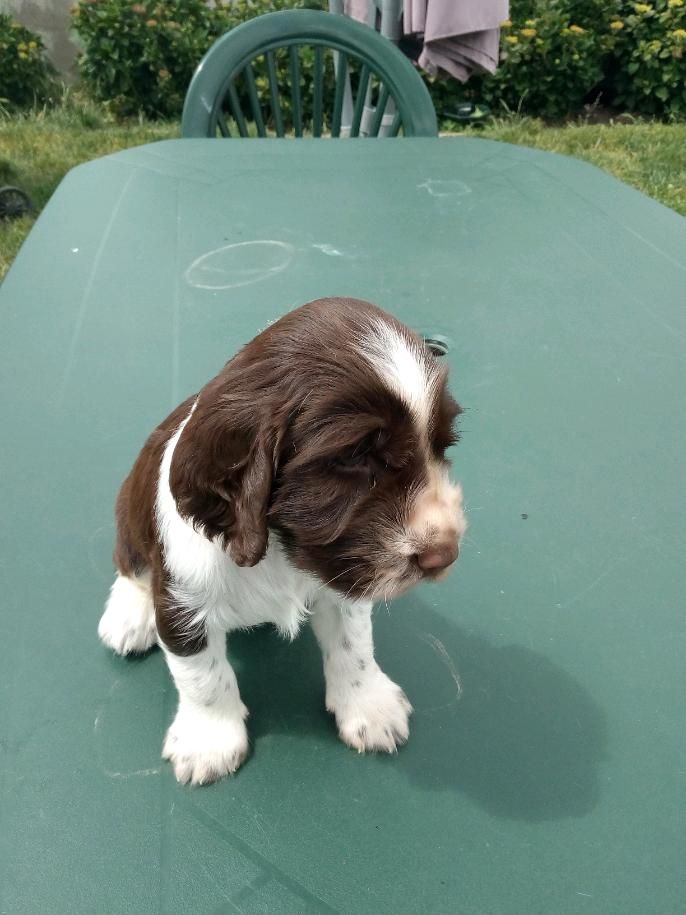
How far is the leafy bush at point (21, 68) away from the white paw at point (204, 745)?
8634 mm

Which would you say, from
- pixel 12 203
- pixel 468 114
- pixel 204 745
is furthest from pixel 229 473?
pixel 468 114

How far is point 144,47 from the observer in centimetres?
821

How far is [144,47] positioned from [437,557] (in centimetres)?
844

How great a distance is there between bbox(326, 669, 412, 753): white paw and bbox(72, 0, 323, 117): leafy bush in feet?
26.0

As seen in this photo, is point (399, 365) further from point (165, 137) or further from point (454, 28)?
point (165, 137)

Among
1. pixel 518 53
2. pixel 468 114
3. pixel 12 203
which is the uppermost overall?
pixel 518 53

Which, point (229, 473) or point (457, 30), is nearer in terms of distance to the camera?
point (229, 473)

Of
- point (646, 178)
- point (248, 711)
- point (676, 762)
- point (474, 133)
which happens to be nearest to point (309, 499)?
point (248, 711)

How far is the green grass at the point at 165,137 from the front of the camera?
21.6ft

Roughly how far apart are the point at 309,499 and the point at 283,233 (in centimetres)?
232

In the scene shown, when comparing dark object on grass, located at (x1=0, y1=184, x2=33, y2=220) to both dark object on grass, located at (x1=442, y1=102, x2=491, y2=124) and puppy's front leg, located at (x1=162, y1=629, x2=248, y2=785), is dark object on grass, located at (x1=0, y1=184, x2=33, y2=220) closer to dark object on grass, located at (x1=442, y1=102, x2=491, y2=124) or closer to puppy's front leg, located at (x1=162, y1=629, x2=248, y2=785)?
dark object on grass, located at (x1=442, y1=102, x2=491, y2=124)

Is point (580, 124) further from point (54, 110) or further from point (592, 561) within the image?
point (592, 561)

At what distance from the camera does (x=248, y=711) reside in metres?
1.73

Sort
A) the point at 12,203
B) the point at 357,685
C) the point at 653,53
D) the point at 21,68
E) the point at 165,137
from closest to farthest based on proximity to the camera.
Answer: the point at 357,685 → the point at 12,203 → the point at 165,137 → the point at 653,53 → the point at 21,68
